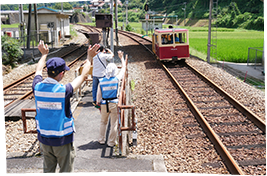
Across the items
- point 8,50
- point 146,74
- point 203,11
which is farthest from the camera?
point 203,11

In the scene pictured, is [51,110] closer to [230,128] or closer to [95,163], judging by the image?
[95,163]

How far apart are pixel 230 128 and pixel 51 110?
19.0ft

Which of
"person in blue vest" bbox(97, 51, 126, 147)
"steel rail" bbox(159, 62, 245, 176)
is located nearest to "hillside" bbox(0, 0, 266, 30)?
"steel rail" bbox(159, 62, 245, 176)

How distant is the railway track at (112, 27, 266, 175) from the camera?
6.16 metres

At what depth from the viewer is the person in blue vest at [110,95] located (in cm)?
590

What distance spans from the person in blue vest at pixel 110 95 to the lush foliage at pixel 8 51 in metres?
13.4

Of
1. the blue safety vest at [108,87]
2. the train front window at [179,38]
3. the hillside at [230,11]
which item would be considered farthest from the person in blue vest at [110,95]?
the hillside at [230,11]

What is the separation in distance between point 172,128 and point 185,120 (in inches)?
28.0

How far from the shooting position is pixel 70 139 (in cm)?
382

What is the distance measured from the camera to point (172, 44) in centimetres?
1722

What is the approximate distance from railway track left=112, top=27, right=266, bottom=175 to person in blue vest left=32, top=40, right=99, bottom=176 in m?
3.39

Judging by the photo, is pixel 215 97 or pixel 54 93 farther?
pixel 215 97

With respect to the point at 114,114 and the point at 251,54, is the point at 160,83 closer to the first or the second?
the point at 114,114

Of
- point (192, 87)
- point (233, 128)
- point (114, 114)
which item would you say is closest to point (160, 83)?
point (192, 87)
